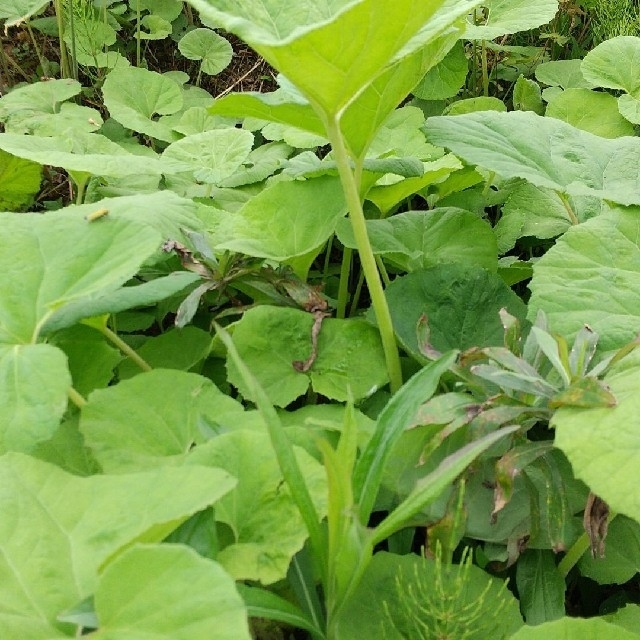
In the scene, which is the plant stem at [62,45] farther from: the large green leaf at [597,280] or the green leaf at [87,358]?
the large green leaf at [597,280]

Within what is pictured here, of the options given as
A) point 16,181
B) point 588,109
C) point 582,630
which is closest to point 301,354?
point 582,630

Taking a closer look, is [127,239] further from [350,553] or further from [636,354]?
[636,354]

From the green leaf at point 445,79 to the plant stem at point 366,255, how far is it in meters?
0.92

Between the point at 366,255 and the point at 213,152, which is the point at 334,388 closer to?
the point at 366,255

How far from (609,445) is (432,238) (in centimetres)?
55

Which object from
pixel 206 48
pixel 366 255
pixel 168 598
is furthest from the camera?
pixel 206 48

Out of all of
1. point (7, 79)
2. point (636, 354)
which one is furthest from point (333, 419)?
point (7, 79)

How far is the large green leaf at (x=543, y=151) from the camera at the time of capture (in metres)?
0.99

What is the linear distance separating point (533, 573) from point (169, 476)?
1.40 ft

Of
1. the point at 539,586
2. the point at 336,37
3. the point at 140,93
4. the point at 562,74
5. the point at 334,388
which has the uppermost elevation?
the point at 336,37

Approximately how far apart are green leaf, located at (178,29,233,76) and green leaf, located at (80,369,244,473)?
1449 millimetres

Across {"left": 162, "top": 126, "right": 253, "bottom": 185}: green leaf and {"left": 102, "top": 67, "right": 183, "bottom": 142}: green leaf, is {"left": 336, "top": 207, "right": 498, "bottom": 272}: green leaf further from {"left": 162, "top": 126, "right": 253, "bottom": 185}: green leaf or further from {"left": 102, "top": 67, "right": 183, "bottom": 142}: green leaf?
{"left": 102, "top": 67, "right": 183, "bottom": 142}: green leaf

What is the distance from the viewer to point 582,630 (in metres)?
0.66

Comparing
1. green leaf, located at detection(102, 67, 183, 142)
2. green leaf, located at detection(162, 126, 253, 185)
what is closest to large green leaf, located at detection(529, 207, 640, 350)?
green leaf, located at detection(162, 126, 253, 185)
